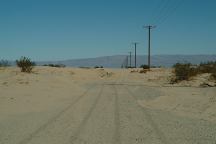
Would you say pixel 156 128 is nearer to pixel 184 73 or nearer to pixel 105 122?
pixel 105 122

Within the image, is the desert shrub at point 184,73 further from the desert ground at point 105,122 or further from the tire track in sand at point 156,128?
the tire track in sand at point 156,128

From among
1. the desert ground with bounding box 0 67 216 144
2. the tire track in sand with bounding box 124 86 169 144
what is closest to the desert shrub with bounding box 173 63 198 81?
the desert ground with bounding box 0 67 216 144

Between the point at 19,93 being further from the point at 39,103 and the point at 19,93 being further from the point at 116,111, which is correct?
the point at 116,111

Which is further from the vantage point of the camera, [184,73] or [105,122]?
[184,73]

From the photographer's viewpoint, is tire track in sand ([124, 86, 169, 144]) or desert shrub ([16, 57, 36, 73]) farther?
desert shrub ([16, 57, 36, 73])

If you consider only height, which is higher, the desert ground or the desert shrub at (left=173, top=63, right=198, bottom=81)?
the desert shrub at (left=173, top=63, right=198, bottom=81)

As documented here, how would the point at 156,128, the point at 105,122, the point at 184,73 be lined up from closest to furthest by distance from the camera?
1. the point at 156,128
2. the point at 105,122
3. the point at 184,73

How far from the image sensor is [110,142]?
11383 millimetres

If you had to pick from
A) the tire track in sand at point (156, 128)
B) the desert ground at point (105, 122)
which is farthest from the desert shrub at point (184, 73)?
the tire track in sand at point (156, 128)

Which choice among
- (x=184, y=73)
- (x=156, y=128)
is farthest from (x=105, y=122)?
(x=184, y=73)

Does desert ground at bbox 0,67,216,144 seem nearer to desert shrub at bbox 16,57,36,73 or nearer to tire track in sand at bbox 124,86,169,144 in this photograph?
tire track in sand at bbox 124,86,169,144

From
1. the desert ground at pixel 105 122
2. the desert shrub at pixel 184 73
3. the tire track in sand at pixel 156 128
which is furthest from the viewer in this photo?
the desert shrub at pixel 184 73

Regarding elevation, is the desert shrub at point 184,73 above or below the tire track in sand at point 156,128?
above

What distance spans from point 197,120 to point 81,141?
611cm
